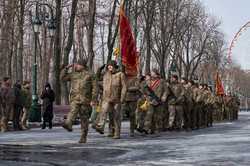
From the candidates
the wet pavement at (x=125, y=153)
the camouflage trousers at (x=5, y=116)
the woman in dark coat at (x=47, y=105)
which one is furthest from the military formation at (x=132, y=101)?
the woman in dark coat at (x=47, y=105)

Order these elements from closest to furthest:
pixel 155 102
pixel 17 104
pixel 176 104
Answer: pixel 155 102, pixel 176 104, pixel 17 104

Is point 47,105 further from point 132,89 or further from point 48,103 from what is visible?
point 132,89

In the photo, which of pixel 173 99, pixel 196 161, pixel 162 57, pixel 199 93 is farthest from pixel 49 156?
pixel 162 57

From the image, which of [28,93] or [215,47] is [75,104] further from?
[215,47]

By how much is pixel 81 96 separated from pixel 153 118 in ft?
15.3

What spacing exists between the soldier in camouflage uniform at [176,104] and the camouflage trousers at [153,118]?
968mm

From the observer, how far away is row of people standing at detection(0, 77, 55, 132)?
2095 centimetres

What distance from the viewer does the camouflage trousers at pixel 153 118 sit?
728 inches

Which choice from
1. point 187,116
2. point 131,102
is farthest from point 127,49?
point 131,102

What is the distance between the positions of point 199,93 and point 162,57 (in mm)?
33354

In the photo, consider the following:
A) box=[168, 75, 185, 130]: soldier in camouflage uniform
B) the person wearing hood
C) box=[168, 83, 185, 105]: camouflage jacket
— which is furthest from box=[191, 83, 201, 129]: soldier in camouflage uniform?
the person wearing hood

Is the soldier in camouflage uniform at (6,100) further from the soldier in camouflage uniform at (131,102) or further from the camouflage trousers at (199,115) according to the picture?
the camouflage trousers at (199,115)

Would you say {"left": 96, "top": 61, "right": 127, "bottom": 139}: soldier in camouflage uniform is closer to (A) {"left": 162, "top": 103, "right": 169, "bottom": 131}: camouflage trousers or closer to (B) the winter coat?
(A) {"left": 162, "top": 103, "right": 169, "bottom": 131}: camouflage trousers

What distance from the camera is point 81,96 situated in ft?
47.9
